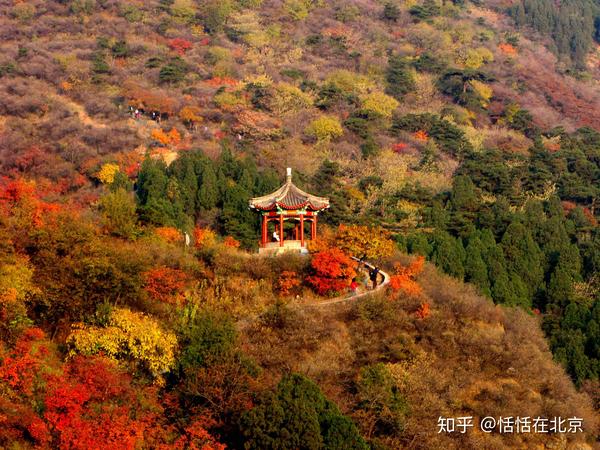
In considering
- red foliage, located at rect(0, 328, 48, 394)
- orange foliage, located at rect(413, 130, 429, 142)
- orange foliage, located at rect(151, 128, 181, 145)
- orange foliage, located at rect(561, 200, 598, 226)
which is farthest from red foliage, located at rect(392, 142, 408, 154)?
red foliage, located at rect(0, 328, 48, 394)

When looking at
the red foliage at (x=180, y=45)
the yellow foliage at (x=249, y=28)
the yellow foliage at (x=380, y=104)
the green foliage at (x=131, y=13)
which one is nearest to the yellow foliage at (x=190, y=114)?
the yellow foliage at (x=380, y=104)

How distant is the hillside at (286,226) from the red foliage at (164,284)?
122 millimetres

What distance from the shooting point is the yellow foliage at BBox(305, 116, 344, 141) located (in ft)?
203

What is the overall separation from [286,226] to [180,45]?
44.3 metres

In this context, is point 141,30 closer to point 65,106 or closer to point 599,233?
point 65,106

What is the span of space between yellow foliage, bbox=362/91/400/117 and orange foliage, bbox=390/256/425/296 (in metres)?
34.9

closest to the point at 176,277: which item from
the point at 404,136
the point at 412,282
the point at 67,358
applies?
the point at 67,358

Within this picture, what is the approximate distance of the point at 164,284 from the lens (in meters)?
27.4

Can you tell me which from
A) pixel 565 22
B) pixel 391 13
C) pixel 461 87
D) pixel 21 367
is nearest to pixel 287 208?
pixel 21 367

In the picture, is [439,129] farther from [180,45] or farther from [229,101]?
[180,45]

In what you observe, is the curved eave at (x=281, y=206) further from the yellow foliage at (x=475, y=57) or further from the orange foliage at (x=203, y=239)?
the yellow foliage at (x=475, y=57)

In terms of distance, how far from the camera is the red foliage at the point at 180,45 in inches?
3073

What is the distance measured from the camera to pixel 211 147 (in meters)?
54.7

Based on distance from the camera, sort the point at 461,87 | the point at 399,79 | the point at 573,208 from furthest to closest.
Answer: the point at 461,87, the point at 399,79, the point at 573,208
